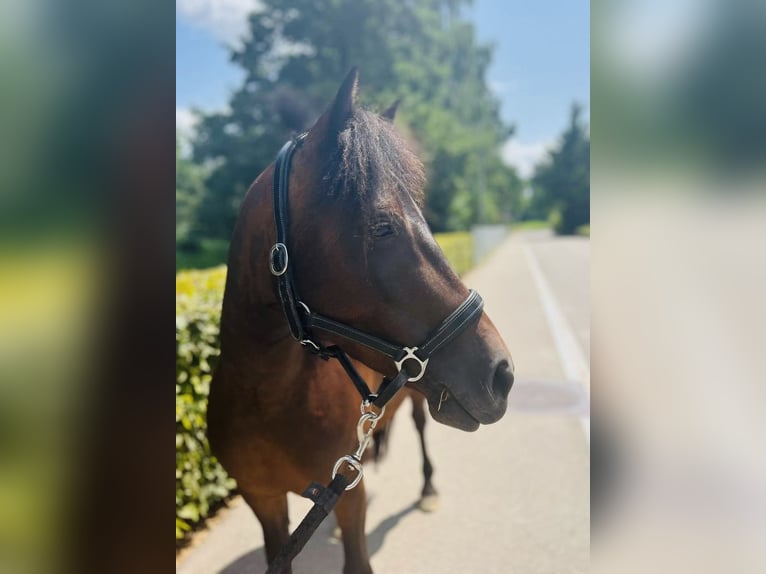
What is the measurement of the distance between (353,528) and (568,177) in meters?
62.5

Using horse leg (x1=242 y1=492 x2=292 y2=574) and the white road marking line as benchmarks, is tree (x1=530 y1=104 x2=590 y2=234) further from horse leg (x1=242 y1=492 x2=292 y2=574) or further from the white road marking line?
horse leg (x1=242 y1=492 x2=292 y2=574)

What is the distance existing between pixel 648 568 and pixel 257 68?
2413 centimetres

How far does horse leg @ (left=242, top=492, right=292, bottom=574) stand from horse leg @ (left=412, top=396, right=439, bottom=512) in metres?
1.69

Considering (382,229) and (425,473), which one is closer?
(382,229)

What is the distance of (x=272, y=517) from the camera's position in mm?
2164

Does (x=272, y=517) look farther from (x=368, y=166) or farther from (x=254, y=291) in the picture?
(x=368, y=166)

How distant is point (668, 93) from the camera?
817mm

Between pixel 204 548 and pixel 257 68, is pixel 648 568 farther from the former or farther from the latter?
pixel 257 68

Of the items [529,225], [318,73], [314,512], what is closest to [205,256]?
[318,73]

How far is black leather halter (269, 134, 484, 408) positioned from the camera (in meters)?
1.46

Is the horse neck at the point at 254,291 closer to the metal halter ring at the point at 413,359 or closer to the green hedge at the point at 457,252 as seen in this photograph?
the metal halter ring at the point at 413,359

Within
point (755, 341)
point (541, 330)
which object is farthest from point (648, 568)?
point (541, 330)

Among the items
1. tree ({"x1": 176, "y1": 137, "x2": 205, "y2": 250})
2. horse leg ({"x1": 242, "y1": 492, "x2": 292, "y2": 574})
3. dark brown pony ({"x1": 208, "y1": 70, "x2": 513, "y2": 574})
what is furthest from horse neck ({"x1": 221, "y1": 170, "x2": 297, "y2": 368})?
tree ({"x1": 176, "y1": 137, "x2": 205, "y2": 250})

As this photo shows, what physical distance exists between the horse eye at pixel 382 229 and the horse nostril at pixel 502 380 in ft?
1.61
